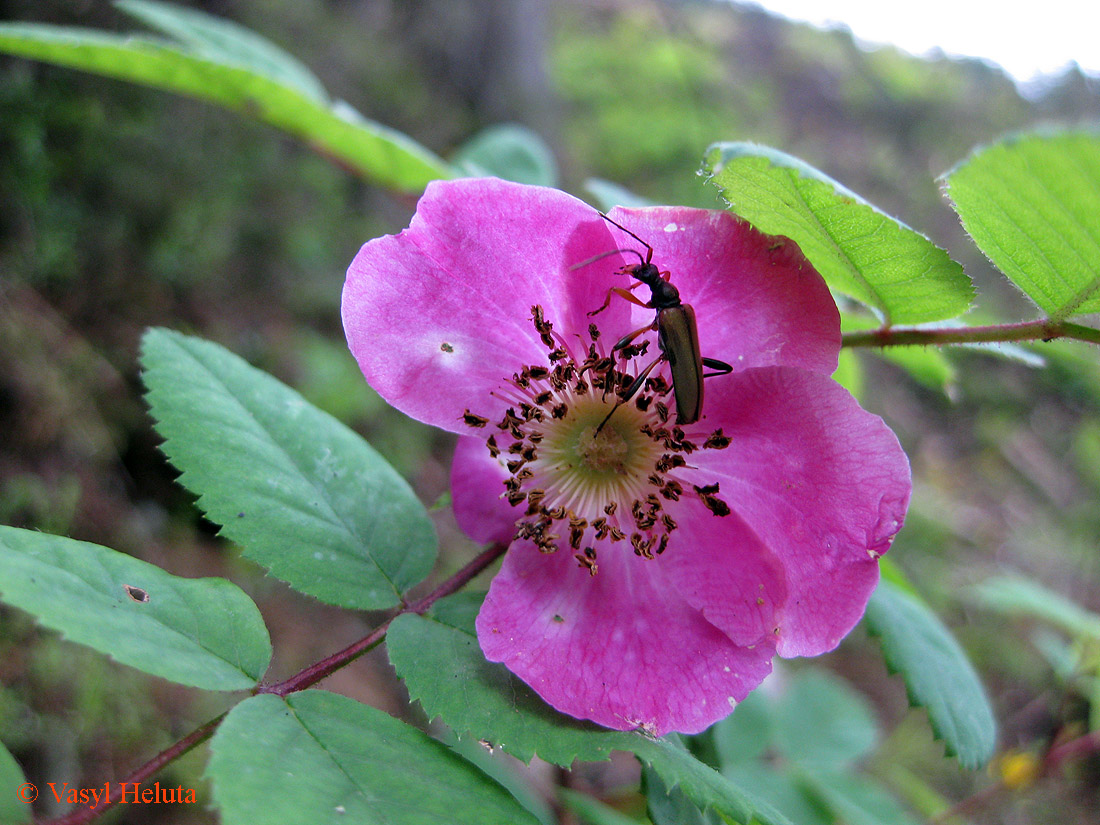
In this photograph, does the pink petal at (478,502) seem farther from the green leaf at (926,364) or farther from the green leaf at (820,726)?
the green leaf at (820,726)

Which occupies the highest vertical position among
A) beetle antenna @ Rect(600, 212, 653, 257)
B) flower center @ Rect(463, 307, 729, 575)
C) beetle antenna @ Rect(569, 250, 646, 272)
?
beetle antenna @ Rect(600, 212, 653, 257)

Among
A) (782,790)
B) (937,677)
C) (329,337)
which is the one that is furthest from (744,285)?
(329,337)

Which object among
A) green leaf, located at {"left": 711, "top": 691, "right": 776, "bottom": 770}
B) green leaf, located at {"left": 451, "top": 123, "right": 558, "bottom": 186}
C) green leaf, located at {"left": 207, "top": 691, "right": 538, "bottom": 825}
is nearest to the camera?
green leaf, located at {"left": 207, "top": 691, "right": 538, "bottom": 825}

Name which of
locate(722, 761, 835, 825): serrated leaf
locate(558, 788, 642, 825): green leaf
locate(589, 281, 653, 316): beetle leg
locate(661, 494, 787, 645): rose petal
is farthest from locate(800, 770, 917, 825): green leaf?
locate(589, 281, 653, 316): beetle leg

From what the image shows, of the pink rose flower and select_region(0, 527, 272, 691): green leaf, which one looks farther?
the pink rose flower

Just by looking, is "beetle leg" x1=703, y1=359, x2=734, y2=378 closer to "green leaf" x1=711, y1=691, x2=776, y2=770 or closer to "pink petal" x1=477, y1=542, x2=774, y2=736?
"pink petal" x1=477, y1=542, x2=774, y2=736

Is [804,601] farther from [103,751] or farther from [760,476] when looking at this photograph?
[103,751]
